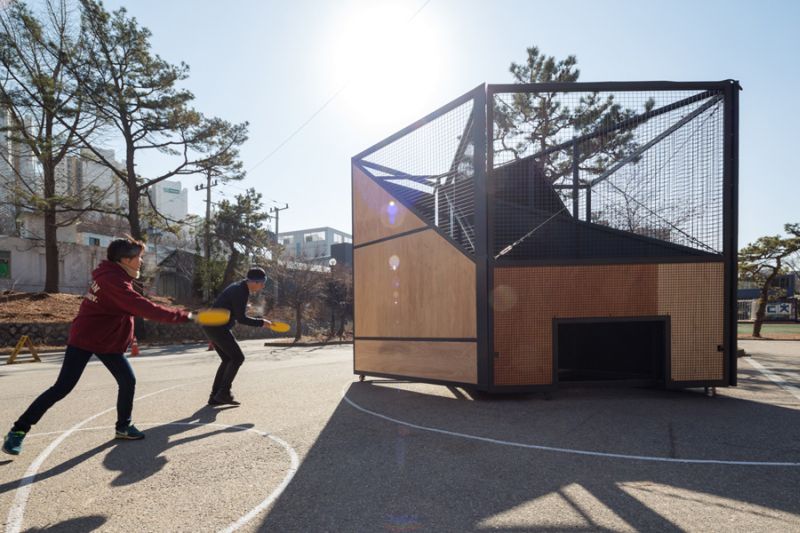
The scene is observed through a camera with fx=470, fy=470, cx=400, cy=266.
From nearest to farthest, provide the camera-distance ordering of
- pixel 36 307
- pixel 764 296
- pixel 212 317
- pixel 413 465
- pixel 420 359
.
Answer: pixel 413 465 < pixel 212 317 < pixel 420 359 < pixel 36 307 < pixel 764 296

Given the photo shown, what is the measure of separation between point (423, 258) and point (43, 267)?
90.4 feet

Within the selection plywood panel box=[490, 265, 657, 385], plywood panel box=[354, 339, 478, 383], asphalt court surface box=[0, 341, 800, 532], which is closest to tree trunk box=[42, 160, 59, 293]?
asphalt court surface box=[0, 341, 800, 532]

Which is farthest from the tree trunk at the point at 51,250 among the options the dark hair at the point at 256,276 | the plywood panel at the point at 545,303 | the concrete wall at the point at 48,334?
the plywood panel at the point at 545,303

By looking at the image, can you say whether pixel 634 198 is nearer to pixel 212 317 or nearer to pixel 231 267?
pixel 212 317

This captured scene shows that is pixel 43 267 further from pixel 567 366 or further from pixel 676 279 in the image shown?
pixel 676 279

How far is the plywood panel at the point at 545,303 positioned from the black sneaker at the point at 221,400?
3736 mm

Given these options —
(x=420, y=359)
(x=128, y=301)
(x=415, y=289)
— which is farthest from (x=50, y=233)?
(x=128, y=301)

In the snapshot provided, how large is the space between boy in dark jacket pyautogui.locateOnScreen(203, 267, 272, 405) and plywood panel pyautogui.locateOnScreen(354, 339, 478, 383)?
2718 millimetres

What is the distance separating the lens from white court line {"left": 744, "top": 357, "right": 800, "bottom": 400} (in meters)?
7.66

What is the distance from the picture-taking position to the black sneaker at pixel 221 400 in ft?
21.2

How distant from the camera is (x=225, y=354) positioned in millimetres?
6441

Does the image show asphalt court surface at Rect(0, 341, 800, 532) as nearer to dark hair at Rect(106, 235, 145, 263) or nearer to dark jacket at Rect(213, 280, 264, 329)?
dark jacket at Rect(213, 280, 264, 329)

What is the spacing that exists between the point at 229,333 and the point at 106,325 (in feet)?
7.35

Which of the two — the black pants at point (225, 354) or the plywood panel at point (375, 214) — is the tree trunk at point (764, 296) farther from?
the black pants at point (225, 354)
